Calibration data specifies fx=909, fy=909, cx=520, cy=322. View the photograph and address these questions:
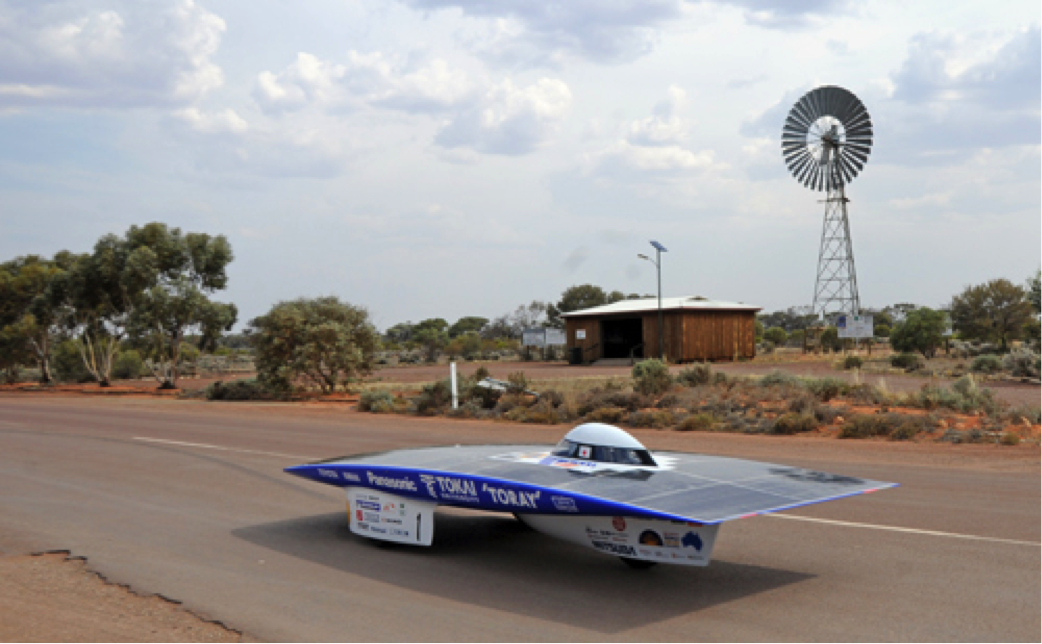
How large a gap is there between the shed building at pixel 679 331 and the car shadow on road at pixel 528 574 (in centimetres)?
4099

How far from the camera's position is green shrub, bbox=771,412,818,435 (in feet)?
61.6

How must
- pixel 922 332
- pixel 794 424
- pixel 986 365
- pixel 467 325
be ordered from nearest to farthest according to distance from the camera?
pixel 794 424
pixel 986 365
pixel 922 332
pixel 467 325

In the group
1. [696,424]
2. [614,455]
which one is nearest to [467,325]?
[696,424]

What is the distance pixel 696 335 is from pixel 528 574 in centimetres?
4365

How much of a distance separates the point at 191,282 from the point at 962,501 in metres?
35.7

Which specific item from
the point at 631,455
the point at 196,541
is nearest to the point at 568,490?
the point at 631,455

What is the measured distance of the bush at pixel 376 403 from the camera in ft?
86.7

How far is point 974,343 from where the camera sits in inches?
2115

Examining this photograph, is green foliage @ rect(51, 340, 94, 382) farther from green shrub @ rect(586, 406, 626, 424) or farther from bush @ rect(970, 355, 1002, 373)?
bush @ rect(970, 355, 1002, 373)

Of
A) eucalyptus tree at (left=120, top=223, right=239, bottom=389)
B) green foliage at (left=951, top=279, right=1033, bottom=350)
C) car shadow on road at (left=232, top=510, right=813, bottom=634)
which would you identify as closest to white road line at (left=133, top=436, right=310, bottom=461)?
car shadow on road at (left=232, top=510, right=813, bottom=634)

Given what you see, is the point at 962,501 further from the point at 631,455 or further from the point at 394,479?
the point at 394,479

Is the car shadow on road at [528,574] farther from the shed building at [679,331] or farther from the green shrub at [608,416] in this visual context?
the shed building at [679,331]

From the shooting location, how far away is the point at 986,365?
34719 mm

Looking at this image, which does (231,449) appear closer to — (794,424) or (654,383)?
(794,424)
